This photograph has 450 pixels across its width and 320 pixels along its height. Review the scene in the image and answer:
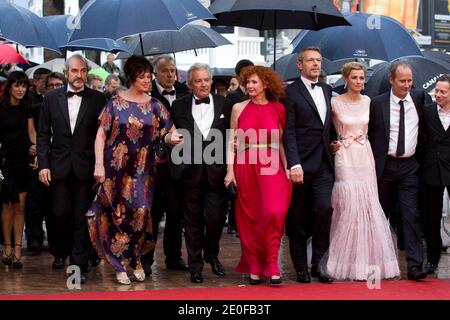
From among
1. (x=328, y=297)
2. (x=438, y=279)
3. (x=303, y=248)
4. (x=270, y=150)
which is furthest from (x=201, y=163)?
(x=438, y=279)

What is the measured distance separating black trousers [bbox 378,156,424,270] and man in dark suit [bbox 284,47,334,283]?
0.62 metres

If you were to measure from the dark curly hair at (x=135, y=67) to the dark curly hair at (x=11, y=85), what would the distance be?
154 cm

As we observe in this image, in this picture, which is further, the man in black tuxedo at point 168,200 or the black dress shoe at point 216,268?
the man in black tuxedo at point 168,200

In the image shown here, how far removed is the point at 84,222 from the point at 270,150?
6.27ft

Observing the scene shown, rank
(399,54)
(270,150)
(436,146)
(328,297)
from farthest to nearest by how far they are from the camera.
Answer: (399,54) < (436,146) < (270,150) < (328,297)

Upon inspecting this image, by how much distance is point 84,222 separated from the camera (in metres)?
9.40

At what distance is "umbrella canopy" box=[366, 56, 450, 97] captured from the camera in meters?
11.7

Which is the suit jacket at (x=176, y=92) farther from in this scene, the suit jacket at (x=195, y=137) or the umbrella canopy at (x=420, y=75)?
the umbrella canopy at (x=420, y=75)

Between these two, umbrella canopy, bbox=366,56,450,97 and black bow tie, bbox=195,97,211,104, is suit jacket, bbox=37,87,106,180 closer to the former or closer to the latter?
black bow tie, bbox=195,97,211,104

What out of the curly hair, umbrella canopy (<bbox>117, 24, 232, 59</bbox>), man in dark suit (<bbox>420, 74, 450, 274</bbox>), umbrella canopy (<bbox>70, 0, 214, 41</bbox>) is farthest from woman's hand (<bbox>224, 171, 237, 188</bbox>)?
umbrella canopy (<bbox>117, 24, 232, 59</bbox>)

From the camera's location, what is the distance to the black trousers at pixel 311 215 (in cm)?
915

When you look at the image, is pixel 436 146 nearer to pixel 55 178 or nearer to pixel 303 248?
pixel 303 248

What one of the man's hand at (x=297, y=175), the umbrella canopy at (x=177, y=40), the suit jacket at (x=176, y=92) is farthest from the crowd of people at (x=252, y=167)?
the umbrella canopy at (x=177, y=40)

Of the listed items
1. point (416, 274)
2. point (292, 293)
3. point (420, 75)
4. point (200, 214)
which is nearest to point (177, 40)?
point (420, 75)
